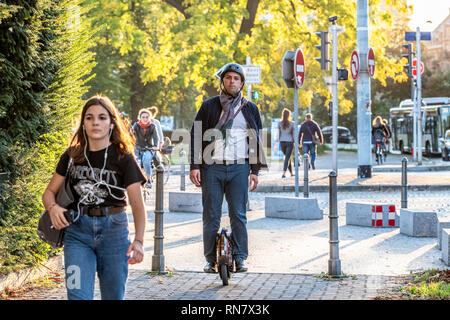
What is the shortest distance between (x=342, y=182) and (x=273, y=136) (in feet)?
47.6

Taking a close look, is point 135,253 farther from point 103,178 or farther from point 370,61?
point 370,61

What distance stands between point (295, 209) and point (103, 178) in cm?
922

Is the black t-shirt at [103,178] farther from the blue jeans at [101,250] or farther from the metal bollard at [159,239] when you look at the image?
the metal bollard at [159,239]

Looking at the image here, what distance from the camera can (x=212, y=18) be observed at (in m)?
27.0

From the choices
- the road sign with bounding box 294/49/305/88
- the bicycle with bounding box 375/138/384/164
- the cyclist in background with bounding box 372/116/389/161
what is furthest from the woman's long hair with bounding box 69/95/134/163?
the bicycle with bounding box 375/138/384/164

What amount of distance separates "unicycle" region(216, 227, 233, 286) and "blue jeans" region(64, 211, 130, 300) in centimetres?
273

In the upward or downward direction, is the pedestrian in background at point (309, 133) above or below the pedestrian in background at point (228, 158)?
above

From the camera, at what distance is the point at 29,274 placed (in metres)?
7.41

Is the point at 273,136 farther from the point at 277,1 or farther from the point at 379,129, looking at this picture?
the point at 277,1

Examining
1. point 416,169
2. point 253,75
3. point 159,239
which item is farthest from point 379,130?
point 159,239

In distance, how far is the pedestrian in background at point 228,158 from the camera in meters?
7.44

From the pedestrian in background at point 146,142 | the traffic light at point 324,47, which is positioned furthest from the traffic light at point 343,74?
the pedestrian in background at point 146,142

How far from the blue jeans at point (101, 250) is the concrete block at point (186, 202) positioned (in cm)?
994
